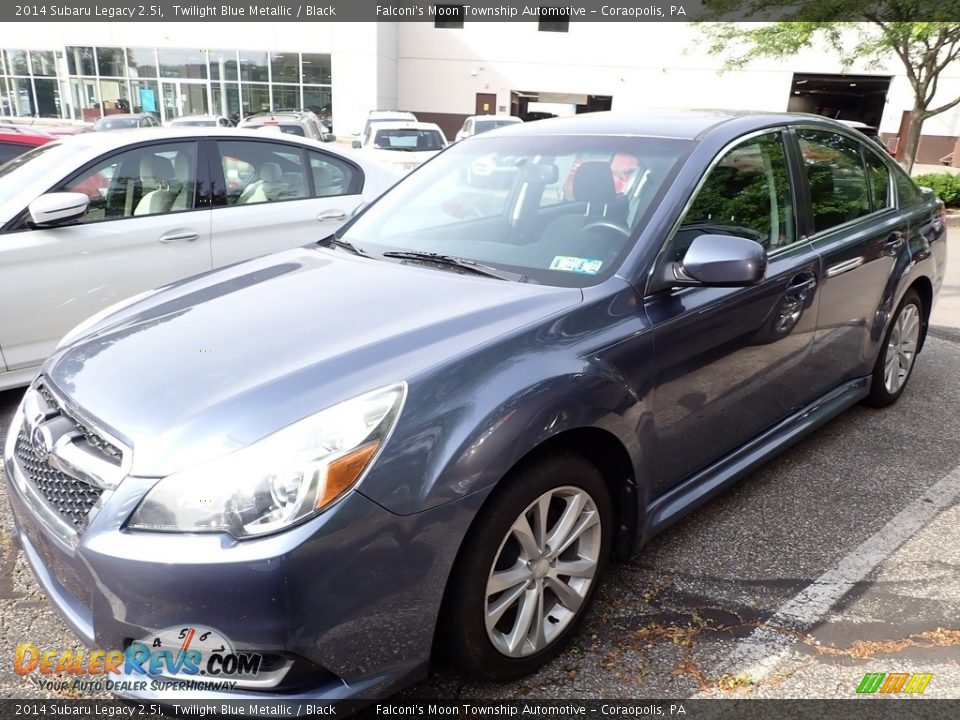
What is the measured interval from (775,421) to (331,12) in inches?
1342

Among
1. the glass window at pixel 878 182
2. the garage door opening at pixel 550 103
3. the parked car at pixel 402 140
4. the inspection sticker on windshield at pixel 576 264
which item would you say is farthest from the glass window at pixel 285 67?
the inspection sticker on windshield at pixel 576 264

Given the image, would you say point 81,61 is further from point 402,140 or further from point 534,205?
point 534,205

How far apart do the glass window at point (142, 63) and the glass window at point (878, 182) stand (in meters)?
35.3

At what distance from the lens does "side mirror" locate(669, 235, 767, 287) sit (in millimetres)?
2443

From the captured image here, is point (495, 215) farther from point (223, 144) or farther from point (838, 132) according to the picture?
point (223, 144)

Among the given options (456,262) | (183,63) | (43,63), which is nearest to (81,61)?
(43,63)

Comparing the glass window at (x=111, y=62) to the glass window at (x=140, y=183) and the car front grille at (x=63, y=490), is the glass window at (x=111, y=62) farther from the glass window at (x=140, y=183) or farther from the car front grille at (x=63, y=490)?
the car front grille at (x=63, y=490)

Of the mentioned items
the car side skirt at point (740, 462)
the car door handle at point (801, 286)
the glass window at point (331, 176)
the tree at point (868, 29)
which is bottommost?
the car side skirt at point (740, 462)

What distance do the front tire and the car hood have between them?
0.45 m

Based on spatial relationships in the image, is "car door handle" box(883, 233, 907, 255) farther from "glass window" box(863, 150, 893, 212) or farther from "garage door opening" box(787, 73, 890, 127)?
"garage door opening" box(787, 73, 890, 127)

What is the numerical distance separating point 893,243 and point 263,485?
11.9 ft

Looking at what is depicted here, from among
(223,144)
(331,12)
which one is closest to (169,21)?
(331,12)

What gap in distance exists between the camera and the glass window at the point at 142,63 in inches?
1286

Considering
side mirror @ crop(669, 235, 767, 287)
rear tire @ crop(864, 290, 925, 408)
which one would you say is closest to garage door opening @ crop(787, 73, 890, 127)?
rear tire @ crop(864, 290, 925, 408)
